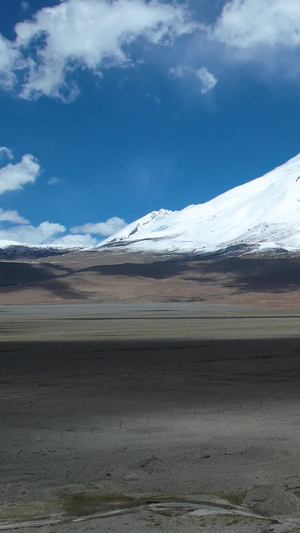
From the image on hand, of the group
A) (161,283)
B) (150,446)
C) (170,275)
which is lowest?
(150,446)

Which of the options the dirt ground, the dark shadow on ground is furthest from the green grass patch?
the dark shadow on ground

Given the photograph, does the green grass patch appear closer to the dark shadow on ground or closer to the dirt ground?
the dirt ground

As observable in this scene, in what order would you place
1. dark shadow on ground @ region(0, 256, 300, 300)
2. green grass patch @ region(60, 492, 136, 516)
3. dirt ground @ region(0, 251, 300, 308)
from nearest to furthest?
green grass patch @ region(60, 492, 136, 516)
dirt ground @ region(0, 251, 300, 308)
dark shadow on ground @ region(0, 256, 300, 300)

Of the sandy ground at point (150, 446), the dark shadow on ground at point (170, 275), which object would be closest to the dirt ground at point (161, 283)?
the dark shadow on ground at point (170, 275)

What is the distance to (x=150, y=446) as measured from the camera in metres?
10.9

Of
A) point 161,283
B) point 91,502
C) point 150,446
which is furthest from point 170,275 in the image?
point 91,502

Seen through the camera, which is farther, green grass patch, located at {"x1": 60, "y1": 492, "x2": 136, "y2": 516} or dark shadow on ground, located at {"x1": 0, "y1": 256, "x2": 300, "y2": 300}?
dark shadow on ground, located at {"x1": 0, "y1": 256, "x2": 300, "y2": 300}

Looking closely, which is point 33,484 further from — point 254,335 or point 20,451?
point 254,335

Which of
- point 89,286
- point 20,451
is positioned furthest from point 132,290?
point 20,451

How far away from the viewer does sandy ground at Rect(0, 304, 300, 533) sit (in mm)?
7770

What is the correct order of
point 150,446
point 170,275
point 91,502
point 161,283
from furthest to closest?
point 170,275, point 161,283, point 150,446, point 91,502

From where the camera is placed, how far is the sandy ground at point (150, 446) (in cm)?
777

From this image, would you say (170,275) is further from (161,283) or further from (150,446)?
(150,446)

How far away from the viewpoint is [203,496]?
332 inches
